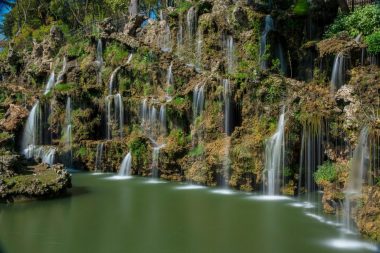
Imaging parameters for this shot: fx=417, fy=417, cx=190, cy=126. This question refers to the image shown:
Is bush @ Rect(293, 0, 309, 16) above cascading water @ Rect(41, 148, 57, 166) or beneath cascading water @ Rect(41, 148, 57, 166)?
above

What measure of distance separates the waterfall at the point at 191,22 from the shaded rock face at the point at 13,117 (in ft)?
36.3

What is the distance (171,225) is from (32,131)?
54.0 ft

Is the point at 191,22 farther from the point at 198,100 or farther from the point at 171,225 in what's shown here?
the point at 171,225

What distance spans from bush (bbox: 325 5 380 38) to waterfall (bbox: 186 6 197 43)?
355 inches

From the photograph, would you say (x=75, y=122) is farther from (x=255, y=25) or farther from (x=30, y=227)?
(x=30, y=227)

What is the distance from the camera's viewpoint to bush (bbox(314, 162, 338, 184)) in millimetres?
13164

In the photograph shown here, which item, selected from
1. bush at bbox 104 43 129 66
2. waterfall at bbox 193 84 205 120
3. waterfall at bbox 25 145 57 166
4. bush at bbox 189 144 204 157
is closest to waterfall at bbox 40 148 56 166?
waterfall at bbox 25 145 57 166

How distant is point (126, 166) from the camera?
69.3 feet

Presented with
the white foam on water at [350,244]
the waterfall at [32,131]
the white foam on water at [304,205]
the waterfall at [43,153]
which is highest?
the waterfall at [32,131]

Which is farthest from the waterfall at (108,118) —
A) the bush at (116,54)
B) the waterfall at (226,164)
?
the waterfall at (226,164)

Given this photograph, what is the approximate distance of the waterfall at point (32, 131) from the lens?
2467cm

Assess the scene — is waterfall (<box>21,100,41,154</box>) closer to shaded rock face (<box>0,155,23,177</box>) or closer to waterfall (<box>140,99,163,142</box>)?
waterfall (<box>140,99,163,142</box>)

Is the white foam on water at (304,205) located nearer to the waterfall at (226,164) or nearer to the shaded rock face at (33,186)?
the waterfall at (226,164)

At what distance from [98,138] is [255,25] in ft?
36.2
